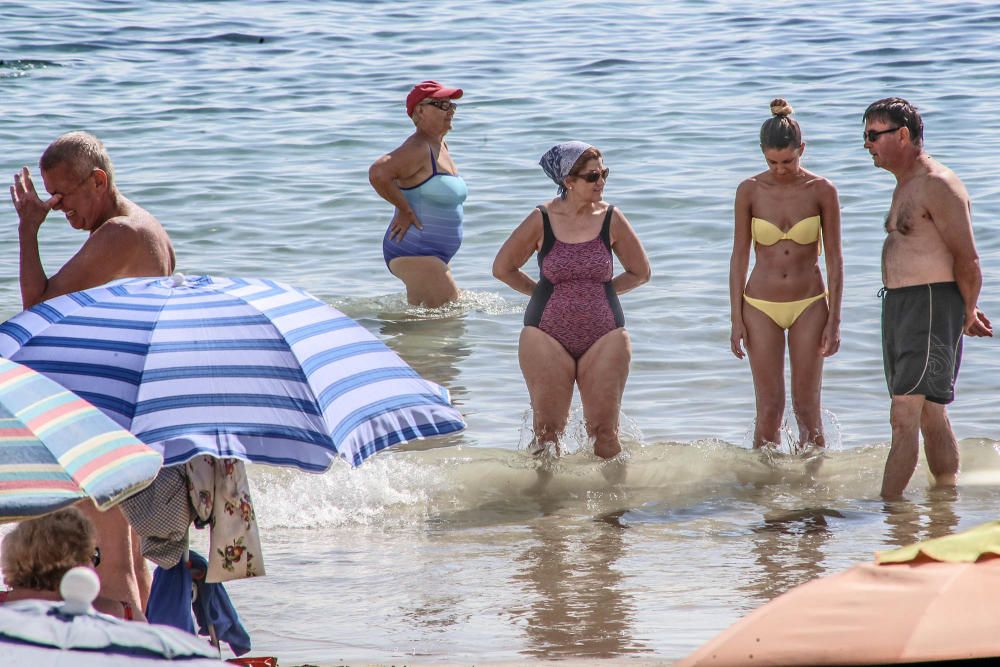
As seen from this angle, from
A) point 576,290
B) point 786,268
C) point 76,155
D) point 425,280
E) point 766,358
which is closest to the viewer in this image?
point 76,155

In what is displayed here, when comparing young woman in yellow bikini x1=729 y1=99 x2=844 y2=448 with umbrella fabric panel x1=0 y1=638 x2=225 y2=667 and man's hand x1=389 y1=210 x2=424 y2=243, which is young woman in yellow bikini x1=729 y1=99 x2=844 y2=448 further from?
umbrella fabric panel x1=0 y1=638 x2=225 y2=667

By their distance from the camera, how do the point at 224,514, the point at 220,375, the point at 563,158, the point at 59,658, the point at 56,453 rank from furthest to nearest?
1. the point at 563,158
2. the point at 224,514
3. the point at 220,375
4. the point at 56,453
5. the point at 59,658

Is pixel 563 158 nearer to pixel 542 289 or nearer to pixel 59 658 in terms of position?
pixel 542 289

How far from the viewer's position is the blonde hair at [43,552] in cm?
320

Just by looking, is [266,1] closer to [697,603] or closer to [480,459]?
[480,459]

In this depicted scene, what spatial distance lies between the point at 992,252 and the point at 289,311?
9097 mm

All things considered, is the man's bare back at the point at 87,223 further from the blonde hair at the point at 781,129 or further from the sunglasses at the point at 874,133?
the sunglasses at the point at 874,133

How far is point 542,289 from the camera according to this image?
646 cm

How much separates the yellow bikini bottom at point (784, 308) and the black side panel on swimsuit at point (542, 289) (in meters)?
1.02

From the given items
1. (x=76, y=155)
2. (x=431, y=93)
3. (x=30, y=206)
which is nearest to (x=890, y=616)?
(x=76, y=155)

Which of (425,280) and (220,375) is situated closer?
(220,375)

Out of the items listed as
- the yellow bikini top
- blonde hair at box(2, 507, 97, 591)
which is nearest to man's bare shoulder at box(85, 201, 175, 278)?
blonde hair at box(2, 507, 97, 591)

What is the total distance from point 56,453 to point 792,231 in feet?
14.0

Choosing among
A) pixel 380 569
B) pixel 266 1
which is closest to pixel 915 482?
pixel 380 569
